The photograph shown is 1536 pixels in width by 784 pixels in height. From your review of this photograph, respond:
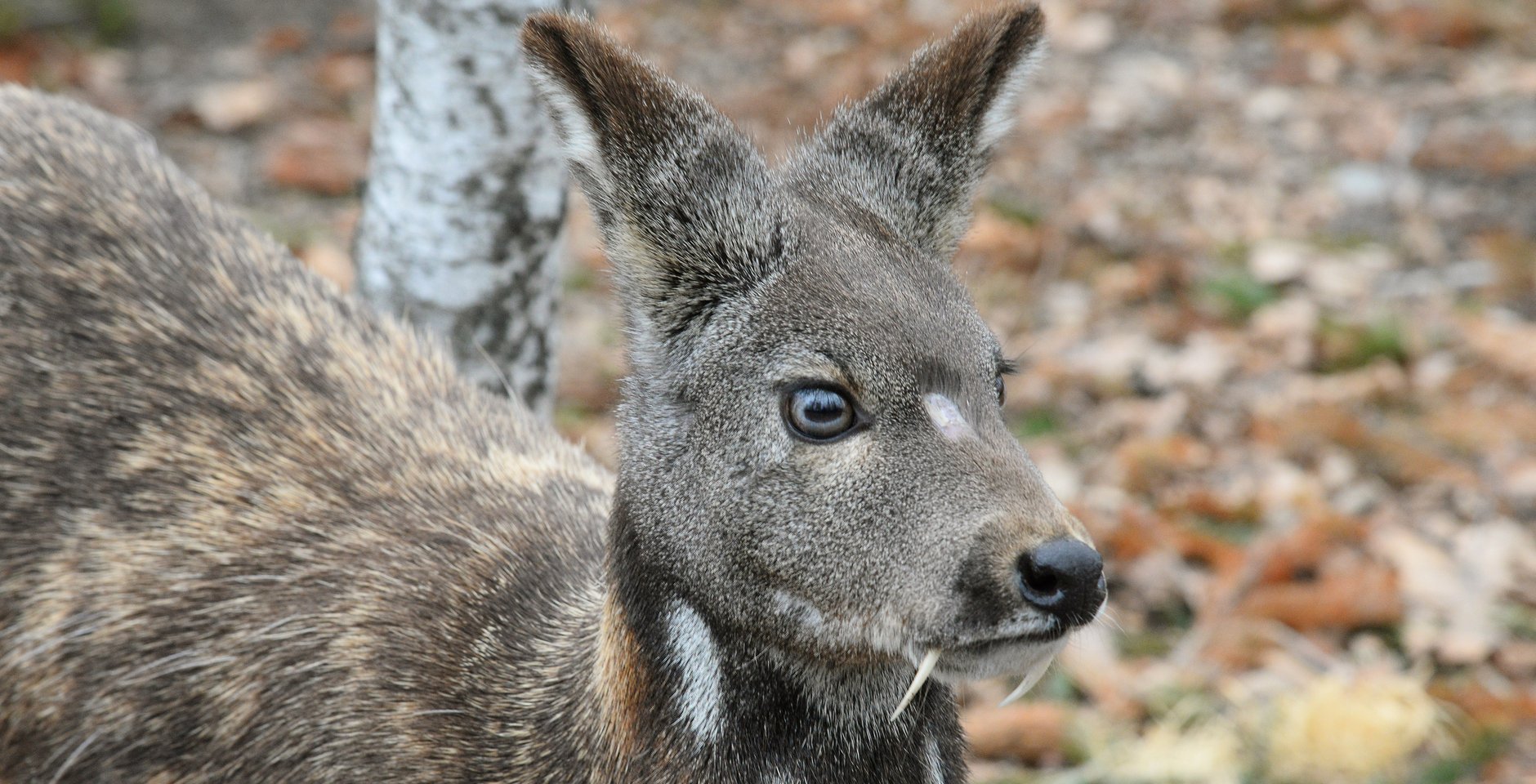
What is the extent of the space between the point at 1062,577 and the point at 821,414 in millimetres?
569

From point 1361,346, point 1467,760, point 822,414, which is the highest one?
point 822,414

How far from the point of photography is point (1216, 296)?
786 cm

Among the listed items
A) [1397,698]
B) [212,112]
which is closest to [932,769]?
[1397,698]

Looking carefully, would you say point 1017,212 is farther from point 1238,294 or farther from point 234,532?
point 234,532

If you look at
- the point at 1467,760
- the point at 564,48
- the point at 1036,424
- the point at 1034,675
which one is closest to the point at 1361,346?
the point at 1036,424

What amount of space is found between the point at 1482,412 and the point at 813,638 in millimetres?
4624

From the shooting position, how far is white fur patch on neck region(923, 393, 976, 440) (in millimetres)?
2930

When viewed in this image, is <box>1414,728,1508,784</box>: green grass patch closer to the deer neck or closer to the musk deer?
the musk deer

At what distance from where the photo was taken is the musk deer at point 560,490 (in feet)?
9.59

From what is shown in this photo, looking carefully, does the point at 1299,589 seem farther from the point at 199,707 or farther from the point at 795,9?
the point at 795,9

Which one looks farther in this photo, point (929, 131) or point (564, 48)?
point (929, 131)

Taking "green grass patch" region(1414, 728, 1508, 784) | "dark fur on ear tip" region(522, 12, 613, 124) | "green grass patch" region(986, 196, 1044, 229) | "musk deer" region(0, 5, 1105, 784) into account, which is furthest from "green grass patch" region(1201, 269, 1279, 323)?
"dark fur on ear tip" region(522, 12, 613, 124)

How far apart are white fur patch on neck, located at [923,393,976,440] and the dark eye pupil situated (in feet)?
0.49

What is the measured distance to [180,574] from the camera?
3.73m
